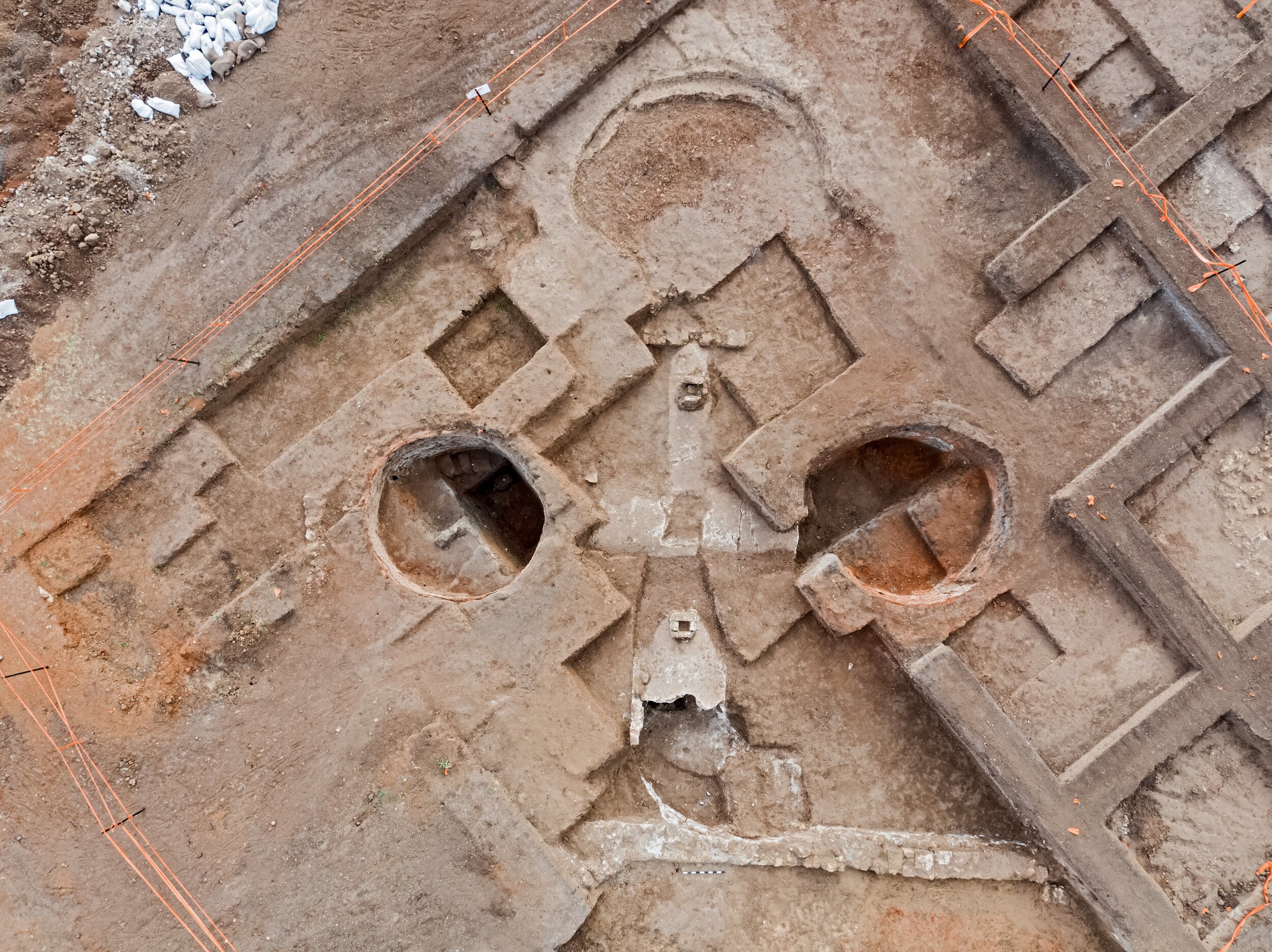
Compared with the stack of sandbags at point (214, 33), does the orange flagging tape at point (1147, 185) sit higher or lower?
lower

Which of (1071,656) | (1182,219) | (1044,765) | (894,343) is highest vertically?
(894,343)

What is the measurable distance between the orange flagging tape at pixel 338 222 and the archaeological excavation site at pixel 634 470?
0.12 feet

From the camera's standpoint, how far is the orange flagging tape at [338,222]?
6379 mm

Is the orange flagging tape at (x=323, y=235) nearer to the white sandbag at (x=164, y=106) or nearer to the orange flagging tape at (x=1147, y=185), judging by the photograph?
the white sandbag at (x=164, y=106)

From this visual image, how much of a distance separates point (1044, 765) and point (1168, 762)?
110cm

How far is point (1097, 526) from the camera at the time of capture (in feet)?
19.7

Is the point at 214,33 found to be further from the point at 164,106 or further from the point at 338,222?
the point at 338,222

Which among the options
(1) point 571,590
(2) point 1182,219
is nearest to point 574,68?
(1) point 571,590

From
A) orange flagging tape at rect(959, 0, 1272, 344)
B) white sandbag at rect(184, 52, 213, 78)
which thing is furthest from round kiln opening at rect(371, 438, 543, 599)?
orange flagging tape at rect(959, 0, 1272, 344)

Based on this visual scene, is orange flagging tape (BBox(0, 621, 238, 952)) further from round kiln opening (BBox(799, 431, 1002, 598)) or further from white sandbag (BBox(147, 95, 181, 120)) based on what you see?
round kiln opening (BBox(799, 431, 1002, 598))

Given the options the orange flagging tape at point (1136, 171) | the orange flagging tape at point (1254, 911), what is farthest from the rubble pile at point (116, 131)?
the orange flagging tape at point (1254, 911)

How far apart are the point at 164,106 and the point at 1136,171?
8.32m

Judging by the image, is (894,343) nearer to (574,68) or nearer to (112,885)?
(574,68)

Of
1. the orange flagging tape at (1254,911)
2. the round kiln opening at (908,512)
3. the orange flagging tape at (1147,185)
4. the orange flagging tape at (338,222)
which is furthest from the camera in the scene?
the round kiln opening at (908,512)
